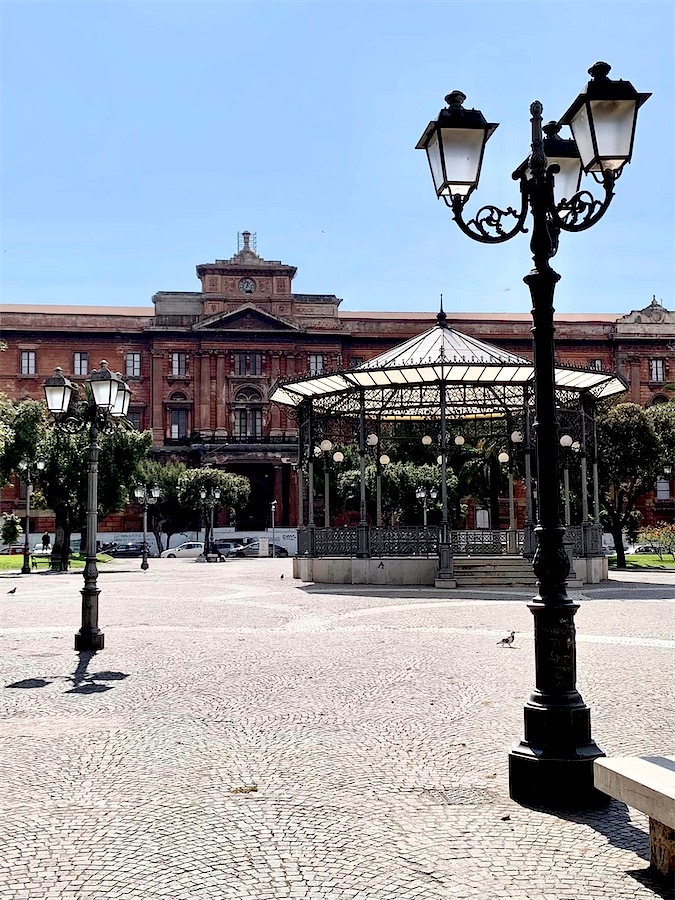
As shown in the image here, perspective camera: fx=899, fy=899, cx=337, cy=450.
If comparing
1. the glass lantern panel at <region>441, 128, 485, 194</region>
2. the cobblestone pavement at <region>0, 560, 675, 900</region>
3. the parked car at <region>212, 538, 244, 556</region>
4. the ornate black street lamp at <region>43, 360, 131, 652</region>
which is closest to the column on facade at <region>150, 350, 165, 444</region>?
the parked car at <region>212, 538, 244, 556</region>

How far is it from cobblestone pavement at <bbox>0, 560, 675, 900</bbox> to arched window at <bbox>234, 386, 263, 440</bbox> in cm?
5696

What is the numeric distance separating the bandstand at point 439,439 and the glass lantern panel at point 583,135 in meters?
15.9

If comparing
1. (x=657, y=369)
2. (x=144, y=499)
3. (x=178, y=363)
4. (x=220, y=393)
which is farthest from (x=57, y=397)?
(x=657, y=369)

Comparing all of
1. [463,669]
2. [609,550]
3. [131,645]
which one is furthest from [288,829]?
[609,550]

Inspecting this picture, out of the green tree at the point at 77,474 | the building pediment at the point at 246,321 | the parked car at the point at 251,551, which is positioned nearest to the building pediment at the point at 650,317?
the building pediment at the point at 246,321

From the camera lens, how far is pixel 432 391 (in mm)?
28250

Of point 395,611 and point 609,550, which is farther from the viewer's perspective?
point 609,550

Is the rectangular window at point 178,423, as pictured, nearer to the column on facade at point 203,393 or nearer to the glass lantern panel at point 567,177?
the column on facade at point 203,393

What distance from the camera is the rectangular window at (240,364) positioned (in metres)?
70.0

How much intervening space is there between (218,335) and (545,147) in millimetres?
63966

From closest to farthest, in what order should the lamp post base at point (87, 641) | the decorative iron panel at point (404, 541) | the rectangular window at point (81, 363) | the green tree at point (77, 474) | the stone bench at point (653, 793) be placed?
the stone bench at point (653, 793)
the lamp post base at point (87, 641)
the decorative iron panel at point (404, 541)
the green tree at point (77, 474)
the rectangular window at point (81, 363)

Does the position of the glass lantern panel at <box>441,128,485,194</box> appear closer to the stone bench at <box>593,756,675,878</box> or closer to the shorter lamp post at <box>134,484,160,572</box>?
the stone bench at <box>593,756,675,878</box>

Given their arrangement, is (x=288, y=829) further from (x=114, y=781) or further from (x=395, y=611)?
(x=395, y=611)

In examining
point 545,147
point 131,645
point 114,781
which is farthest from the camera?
point 131,645
